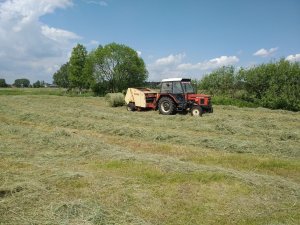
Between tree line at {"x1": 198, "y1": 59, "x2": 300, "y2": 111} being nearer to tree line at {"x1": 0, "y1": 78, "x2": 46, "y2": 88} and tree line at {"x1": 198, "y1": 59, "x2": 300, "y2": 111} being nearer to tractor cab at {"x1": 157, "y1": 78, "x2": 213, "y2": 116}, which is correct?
tractor cab at {"x1": 157, "y1": 78, "x2": 213, "y2": 116}

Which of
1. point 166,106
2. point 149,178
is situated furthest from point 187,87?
point 149,178

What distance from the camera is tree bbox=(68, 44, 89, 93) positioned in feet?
166

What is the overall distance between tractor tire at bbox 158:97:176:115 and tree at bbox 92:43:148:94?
1103 inches

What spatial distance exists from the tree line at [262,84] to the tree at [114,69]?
1501cm

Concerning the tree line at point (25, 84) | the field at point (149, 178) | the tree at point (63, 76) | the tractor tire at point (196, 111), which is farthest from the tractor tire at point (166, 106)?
the tree line at point (25, 84)

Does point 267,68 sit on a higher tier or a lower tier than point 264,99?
higher

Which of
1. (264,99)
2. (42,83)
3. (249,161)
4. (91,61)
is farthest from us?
(42,83)

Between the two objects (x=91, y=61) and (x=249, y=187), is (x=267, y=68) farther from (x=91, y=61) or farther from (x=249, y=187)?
(x=91, y=61)

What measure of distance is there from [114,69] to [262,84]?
2292 centimetres

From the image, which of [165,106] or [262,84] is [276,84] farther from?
[165,106]

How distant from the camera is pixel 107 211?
214 inches

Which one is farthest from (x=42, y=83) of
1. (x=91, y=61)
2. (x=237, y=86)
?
(x=237, y=86)

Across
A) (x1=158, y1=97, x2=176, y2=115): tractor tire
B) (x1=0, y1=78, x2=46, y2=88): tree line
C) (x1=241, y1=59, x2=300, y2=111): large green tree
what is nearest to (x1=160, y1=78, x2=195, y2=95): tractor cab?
(x1=158, y1=97, x2=176, y2=115): tractor tire

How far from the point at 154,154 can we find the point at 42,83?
106150mm
